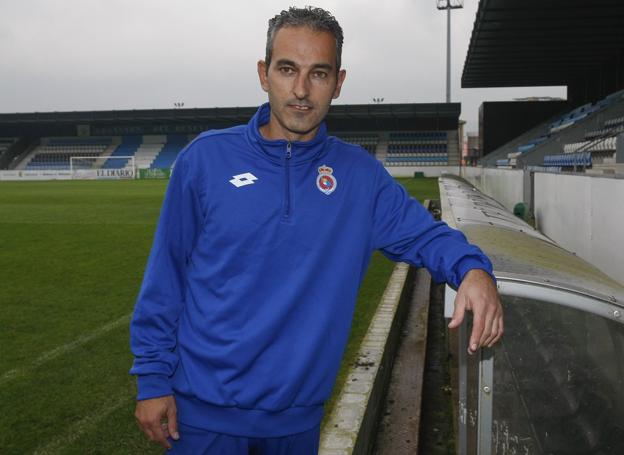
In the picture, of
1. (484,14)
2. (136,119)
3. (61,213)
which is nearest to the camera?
(61,213)

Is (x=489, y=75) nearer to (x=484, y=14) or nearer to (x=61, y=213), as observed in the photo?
(x=484, y=14)

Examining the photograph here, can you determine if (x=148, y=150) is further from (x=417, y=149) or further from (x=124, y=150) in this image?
→ (x=417, y=149)

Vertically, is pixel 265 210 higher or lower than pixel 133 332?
higher

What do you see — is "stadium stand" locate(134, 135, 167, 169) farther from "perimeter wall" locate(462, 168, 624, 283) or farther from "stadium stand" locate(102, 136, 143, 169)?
"perimeter wall" locate(462, 168, 624, 283)

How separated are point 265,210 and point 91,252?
8.09 meters

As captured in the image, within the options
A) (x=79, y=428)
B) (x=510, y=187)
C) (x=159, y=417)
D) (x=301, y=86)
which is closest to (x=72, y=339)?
(x=79, y=428)

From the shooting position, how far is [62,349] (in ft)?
14.2

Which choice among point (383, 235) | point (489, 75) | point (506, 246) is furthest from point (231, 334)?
point (489, 75)

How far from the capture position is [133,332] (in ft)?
5.15

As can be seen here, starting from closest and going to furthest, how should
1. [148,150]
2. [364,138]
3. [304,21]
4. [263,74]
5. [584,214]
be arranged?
[304,21] < [263,74] < [584,214] < [364,138] < [148,150]

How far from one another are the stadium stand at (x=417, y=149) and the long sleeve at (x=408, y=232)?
142ft

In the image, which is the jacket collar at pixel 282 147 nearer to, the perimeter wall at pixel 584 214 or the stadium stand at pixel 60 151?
the perimeter wall at pixel 584 214

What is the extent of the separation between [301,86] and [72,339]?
3.64 meters

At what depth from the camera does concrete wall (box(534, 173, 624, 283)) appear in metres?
3.77
